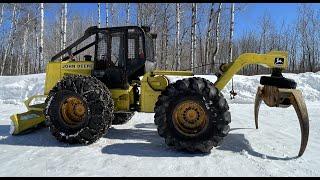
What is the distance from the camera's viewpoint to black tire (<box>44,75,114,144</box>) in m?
→ 6.55

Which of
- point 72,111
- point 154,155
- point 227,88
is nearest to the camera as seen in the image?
point 154,155

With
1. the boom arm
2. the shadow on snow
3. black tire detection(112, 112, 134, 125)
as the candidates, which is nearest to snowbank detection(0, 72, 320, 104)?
Result: black tire detection(112, 112, 134, 125)

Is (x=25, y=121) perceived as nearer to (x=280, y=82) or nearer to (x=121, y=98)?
(x=121, y=98)

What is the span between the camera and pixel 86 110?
6.63 meters

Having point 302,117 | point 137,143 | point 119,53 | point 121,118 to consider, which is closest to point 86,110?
point 137,143

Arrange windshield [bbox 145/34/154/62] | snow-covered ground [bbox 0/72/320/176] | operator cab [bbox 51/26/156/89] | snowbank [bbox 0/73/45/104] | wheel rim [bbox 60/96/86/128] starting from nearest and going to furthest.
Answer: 1. snow-covered ground [bbox 0/72/320/176]
2. wheel rim [bbox 60/96/86/128]
3. operator cab [bbox 51/26/156/89]
4. windshield [bbox 145/34/154/62]
5. snowbank [bbox 0/73/45/104]

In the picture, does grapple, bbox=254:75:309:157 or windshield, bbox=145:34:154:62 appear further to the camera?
windshield, bbox=145:34:154:62

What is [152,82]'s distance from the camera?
704 cm

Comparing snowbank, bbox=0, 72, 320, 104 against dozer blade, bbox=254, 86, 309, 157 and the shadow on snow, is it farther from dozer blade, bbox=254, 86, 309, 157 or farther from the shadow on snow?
dozer blade, bbox=254, 86, 309, 157

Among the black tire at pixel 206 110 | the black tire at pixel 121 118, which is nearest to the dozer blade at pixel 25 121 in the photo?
the black tire at pixel 121 118

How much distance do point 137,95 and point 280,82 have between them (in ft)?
9.87

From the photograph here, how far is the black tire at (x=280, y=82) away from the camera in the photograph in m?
6.12

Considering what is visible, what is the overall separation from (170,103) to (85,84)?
1.70 metres

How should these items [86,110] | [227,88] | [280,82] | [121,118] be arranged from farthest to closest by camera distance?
1. [227,88]
2. [121,118]
3. [86,110]
4. [280,82]
